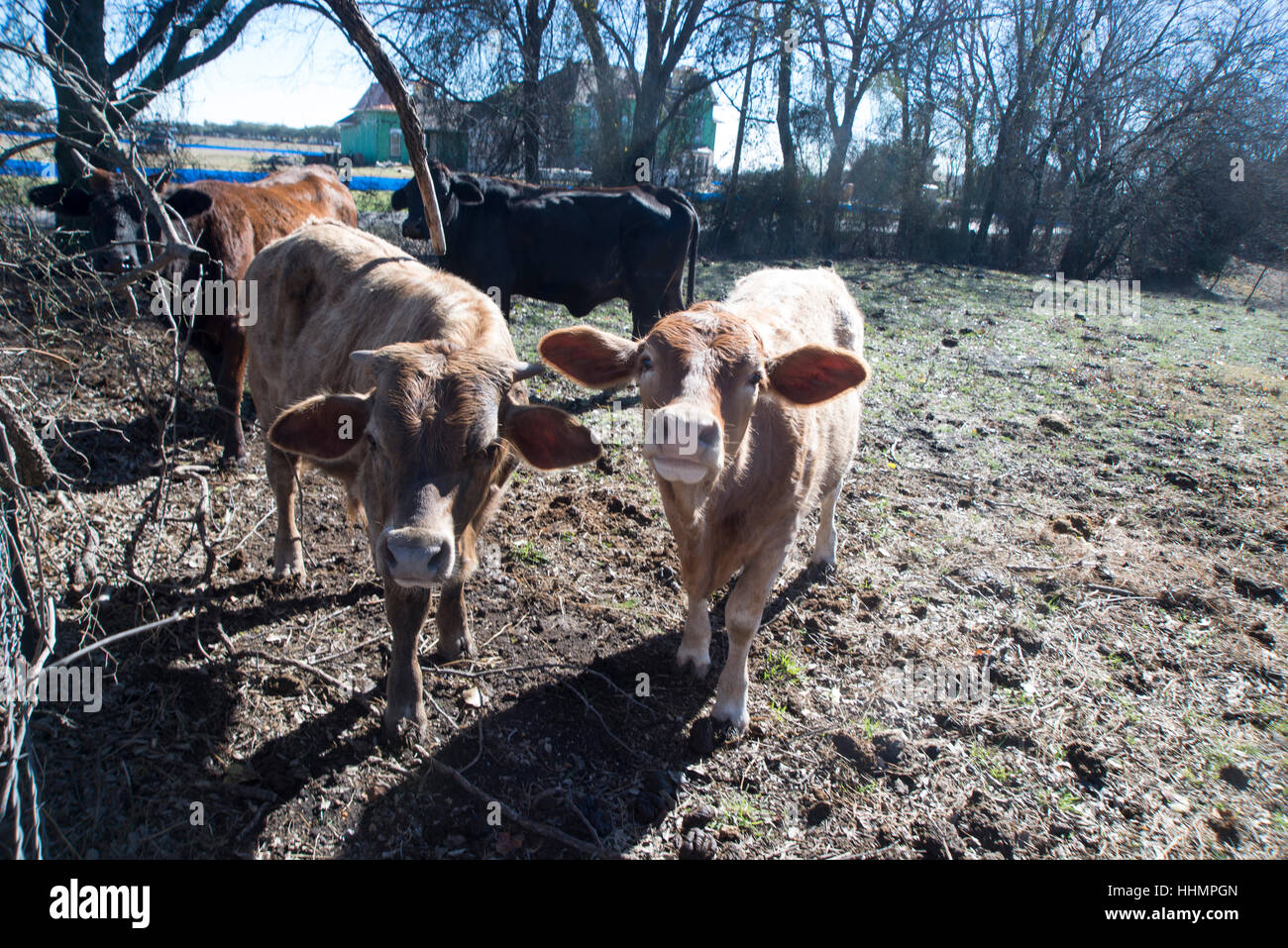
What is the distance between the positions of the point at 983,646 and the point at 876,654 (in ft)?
2.15

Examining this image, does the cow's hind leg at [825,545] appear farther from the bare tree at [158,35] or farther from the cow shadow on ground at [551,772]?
the bare tree at [158,35]

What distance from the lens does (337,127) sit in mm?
52875

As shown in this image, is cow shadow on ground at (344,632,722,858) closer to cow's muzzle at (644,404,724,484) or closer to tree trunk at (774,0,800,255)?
cow's muzzle at (644,404,724,484)

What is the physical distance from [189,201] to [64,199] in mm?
1175

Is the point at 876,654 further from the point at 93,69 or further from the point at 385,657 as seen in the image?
the point at 93,69

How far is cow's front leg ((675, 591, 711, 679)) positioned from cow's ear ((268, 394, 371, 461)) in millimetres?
1792

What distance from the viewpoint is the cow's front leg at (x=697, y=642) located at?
3498mm

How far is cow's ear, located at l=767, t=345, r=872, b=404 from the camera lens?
2.75 m

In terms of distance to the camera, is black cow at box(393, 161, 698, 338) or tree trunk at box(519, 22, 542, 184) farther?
tree trunk at box(519, 22, 542, 184)

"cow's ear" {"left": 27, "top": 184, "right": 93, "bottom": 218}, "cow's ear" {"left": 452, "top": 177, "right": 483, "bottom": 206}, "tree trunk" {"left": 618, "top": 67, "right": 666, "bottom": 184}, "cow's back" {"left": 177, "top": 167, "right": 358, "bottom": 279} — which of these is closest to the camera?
"cow's ear" {"left": 27, "top": 184, "right": 93, "bottom": 218}

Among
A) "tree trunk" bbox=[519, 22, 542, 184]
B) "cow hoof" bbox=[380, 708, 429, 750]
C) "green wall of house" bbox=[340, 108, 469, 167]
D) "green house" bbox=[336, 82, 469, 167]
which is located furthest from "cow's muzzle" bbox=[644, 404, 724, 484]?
"green house" bbox=[336, 82, 469, 167]

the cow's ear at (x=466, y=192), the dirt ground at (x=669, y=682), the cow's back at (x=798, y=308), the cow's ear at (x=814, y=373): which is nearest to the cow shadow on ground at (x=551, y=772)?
the dirt ground at (x=669, y=682)

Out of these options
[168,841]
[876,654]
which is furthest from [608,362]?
[168,841]

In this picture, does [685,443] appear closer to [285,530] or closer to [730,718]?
[730,718]
